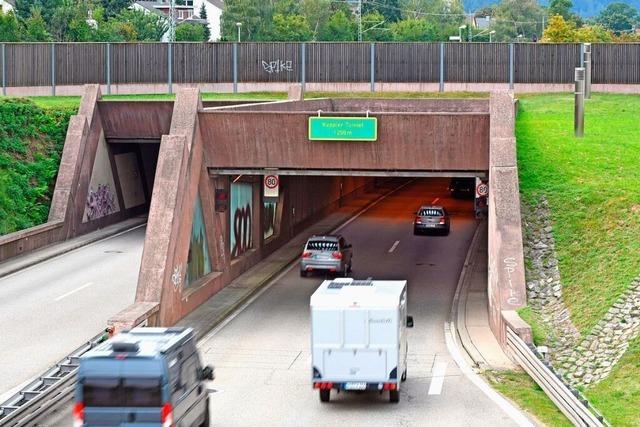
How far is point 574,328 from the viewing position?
2897 cm

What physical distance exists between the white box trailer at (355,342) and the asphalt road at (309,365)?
0.71 metres

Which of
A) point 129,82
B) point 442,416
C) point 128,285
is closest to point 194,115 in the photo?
point 128,285

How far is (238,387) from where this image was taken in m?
26.4

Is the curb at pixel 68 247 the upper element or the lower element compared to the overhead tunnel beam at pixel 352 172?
lower

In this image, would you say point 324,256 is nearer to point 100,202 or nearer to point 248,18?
point 100,202

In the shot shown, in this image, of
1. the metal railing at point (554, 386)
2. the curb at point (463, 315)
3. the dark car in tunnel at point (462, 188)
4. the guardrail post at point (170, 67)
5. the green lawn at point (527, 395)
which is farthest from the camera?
the dark car in tunnel at point (462, 188)

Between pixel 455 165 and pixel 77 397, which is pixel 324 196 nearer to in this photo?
pixel 455 165

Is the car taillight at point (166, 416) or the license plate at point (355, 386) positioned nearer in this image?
the car taillight at point (166, 416)

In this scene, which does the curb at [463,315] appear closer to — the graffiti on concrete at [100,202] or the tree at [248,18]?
the graffiti on concrete at [100,202]

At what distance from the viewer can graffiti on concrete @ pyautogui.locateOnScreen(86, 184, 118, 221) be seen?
163ft

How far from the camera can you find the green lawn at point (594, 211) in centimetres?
2531

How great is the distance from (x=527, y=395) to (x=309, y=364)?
6.17 metres

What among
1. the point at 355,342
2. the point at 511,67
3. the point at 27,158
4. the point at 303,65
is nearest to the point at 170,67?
the point at 303,65

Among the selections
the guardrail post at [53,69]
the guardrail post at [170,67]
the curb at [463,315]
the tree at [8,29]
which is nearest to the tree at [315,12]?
the tree at [8,29]
